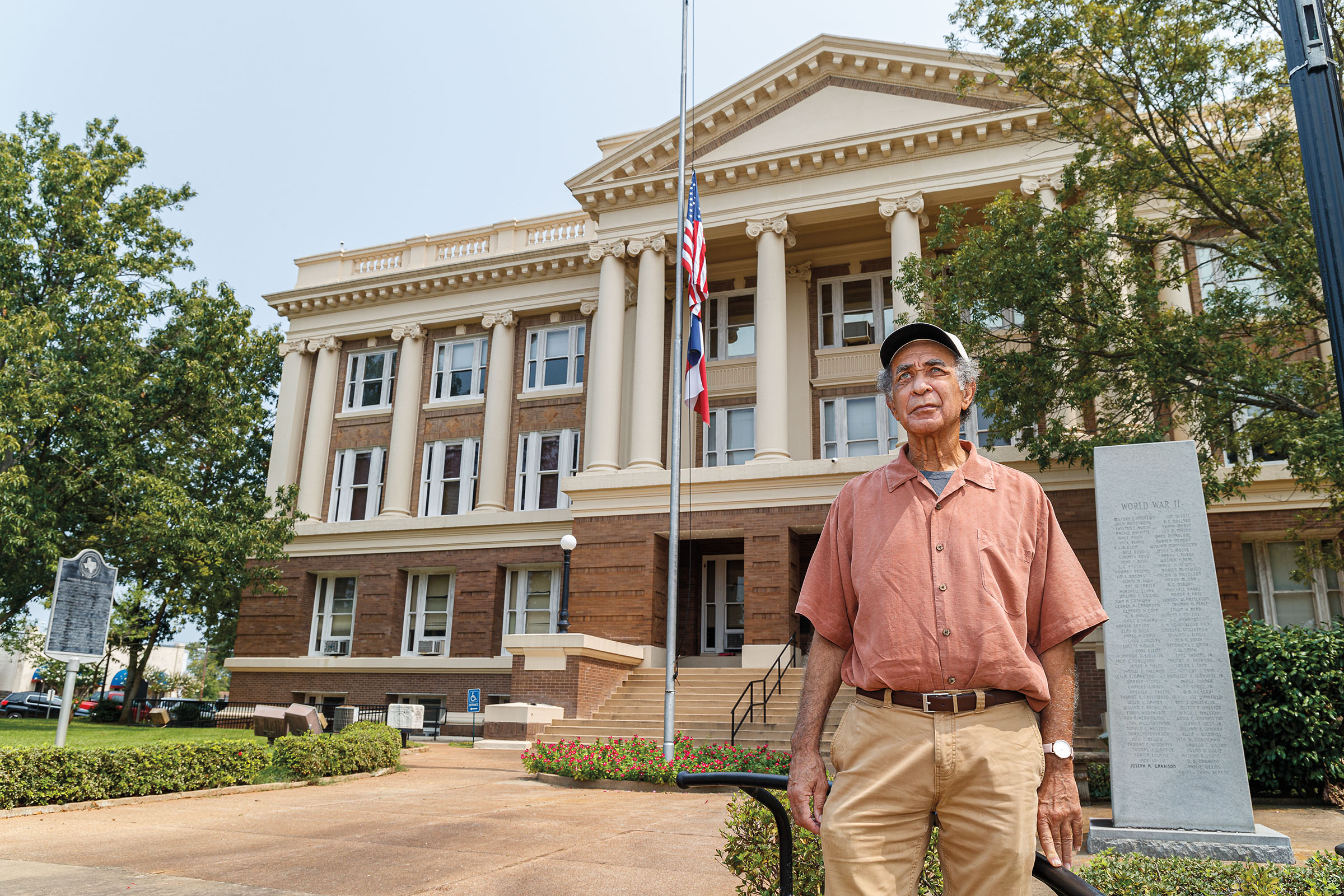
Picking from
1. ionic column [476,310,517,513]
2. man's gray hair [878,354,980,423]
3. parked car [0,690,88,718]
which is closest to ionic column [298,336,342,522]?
ionic column [476,310,517,513]

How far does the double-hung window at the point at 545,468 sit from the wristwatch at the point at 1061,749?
27.3 metres

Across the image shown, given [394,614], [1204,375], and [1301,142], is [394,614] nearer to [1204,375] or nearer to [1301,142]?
[1204,375]

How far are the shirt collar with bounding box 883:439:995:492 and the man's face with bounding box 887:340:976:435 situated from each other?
112 mm

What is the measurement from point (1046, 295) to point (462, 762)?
12985 millimetres

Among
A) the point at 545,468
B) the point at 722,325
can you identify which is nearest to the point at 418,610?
the point at 545,468

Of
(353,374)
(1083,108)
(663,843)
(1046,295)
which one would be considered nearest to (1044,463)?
(1046,295)

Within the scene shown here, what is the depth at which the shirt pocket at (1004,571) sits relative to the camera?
2.93m

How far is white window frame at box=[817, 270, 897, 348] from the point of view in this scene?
2703 centimetres

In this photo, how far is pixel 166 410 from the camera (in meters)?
25.2

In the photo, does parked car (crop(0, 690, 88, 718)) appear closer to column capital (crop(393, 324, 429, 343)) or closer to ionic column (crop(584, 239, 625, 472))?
column capital (crop(393, 324, 429, 343))

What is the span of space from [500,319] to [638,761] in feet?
66.3

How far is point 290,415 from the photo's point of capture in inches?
1316

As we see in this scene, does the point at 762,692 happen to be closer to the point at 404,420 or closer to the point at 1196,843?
the point at 1196,843

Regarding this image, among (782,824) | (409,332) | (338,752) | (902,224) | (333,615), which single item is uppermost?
(409,332)
